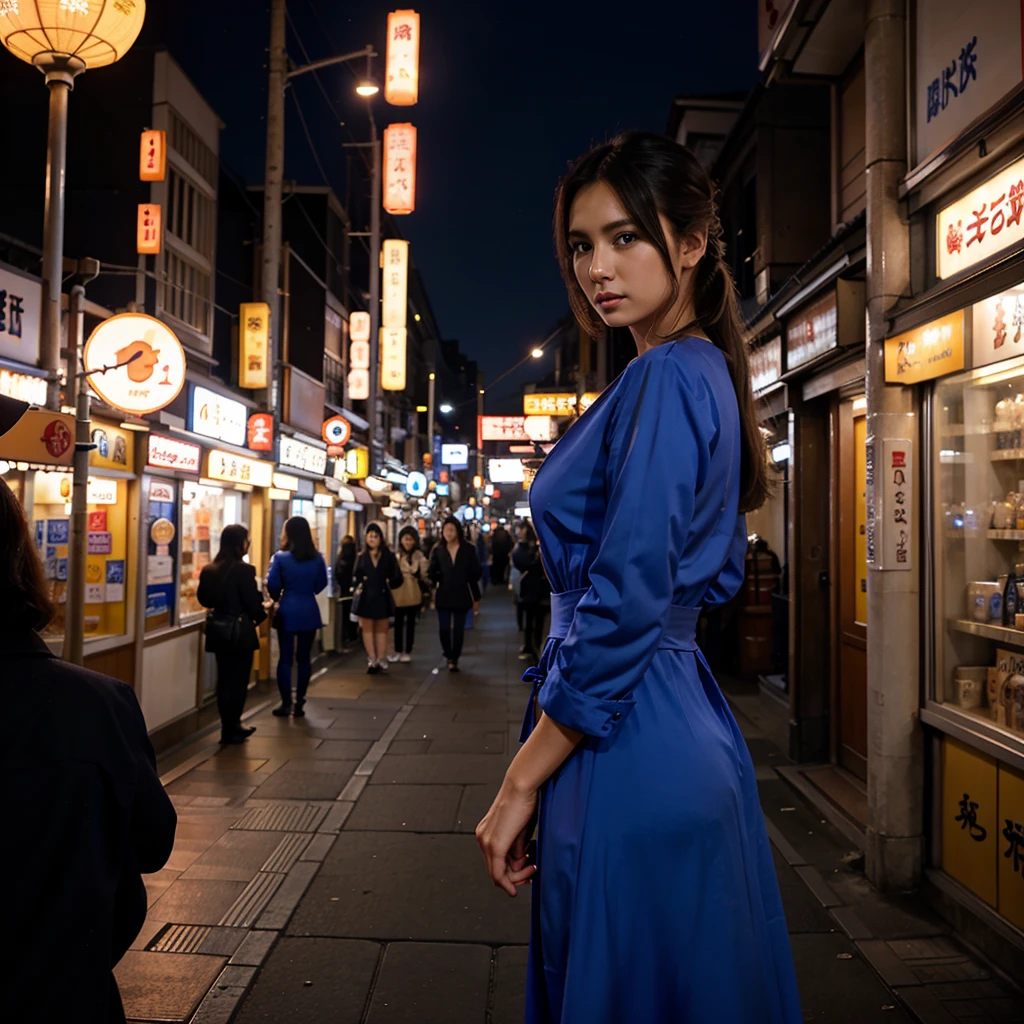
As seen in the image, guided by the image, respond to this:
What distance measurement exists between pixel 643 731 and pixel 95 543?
25.0 feet

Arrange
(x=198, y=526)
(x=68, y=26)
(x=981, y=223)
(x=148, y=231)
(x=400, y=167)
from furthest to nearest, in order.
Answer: (x=400, y=167), (x=148, y=231), (x=198, y=526), (x=68, y=26), (x=981, y=223)

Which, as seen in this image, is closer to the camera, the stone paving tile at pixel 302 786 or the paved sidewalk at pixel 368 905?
the paved sidewalk at pixel 368 905

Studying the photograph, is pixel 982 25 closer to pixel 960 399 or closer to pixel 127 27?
pixel 960 399

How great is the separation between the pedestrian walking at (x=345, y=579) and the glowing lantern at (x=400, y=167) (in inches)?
354

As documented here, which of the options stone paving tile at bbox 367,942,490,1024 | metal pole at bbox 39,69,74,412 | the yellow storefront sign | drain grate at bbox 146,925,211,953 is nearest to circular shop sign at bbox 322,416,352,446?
metal pole at bbox 39,69,74,412

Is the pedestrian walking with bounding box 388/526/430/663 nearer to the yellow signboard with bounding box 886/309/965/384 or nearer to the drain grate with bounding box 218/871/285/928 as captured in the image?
the drain grate with bounding box 218/871/285/928

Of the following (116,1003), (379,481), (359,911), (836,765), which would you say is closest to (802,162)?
(836,765)

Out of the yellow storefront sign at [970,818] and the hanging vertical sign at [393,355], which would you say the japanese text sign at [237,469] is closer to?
the yellow storefront sign at [970,818]

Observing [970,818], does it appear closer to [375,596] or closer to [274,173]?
[375,596]

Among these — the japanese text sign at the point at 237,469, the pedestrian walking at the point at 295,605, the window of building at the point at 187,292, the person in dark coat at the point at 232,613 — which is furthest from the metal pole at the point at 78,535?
the window of building at the point at 187,292

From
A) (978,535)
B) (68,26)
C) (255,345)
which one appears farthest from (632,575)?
(255,345)

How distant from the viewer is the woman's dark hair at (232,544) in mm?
8461

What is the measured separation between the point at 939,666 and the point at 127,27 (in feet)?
21.6

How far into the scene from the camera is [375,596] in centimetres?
1262
